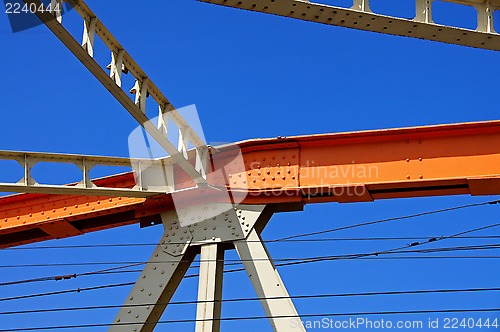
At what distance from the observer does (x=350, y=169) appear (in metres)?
11.3

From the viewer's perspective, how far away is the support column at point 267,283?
10.8 m

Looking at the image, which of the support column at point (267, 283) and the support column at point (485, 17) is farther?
the support column at point (267, 283)

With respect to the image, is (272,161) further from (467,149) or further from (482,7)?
(482,7)

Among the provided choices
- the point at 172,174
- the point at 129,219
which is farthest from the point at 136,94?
the point at 129,219

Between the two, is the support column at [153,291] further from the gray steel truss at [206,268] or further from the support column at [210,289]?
the support column at [210,289]

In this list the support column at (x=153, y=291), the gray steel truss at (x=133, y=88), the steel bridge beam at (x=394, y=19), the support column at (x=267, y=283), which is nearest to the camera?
the steel bridge beam at (x=394, y=19)

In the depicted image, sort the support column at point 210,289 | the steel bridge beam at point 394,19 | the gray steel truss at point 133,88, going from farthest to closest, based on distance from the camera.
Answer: the support column at point 210,289, the gray steel truss at point 133,88, the steel bridge beam at point 394,19

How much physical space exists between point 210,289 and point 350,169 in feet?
6.85

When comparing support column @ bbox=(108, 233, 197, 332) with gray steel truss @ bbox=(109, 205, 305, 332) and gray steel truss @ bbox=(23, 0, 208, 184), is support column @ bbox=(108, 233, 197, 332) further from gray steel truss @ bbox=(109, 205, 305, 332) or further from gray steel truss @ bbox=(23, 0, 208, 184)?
gray steel truss @ bbox=(23, 0, 208, 184)

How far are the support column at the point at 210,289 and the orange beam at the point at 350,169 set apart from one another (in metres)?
0.67

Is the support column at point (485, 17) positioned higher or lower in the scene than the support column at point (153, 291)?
higher

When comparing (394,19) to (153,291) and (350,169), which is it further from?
(153,291)
